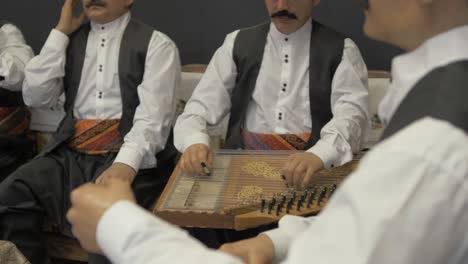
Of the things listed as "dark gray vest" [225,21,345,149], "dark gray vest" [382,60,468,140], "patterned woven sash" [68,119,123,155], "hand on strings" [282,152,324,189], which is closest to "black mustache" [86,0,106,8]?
"patterned woven sash" [68,119,123,155]

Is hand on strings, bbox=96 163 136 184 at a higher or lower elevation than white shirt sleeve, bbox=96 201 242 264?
lower

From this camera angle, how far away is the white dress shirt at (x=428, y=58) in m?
0.81

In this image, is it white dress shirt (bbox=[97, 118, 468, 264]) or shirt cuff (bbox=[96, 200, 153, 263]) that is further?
shirt cuff (bbox=[96, 200, 153, 263])

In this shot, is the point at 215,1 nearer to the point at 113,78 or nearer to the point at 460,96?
the point at 113,78

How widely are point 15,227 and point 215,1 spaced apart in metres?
1.44

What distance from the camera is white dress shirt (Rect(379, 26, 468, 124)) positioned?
2.66 feet

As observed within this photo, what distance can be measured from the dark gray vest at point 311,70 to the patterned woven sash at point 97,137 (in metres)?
0.46

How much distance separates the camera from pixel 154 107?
2186 millimetres

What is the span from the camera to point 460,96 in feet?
2.46

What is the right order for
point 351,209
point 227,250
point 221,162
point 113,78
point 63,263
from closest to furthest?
point 351,209, point 227,250, point 221,162, point 113,78, point 63,263

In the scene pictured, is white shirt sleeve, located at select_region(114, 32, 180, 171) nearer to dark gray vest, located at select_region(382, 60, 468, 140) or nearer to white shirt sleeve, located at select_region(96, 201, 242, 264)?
white shirt sleeve, located at select_region(96, 201, 242, 264)

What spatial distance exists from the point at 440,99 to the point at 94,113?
178 centimetres

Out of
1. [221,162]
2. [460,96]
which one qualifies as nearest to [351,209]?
[460,96]

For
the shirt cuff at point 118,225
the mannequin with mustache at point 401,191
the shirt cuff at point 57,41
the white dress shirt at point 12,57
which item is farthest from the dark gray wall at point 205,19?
the shirt cuff at point 118,225
